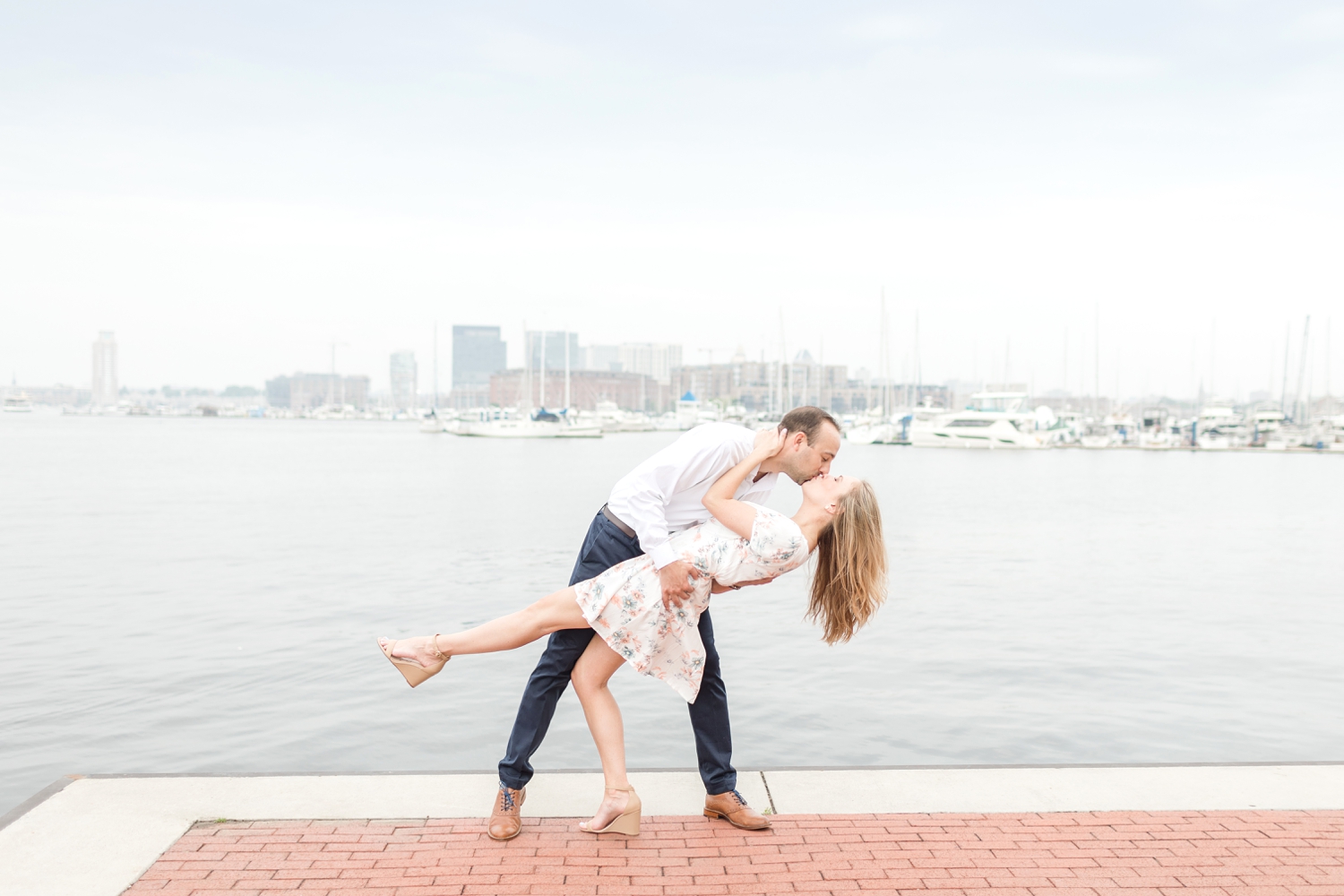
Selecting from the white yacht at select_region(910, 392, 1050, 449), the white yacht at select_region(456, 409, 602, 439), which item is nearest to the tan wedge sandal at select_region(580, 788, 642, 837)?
the white yacht at select_region(910, 392, 1050, 449)

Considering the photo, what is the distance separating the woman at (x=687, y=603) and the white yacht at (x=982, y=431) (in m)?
86.2

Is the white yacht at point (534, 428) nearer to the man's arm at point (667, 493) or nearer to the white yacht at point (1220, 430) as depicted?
Answer: the white yacht at point (1220, 430)

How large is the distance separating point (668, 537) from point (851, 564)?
0.79 m

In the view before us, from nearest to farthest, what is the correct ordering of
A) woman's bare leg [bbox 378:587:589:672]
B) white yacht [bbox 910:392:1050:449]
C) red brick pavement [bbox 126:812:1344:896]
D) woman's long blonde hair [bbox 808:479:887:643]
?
red brick pavement [bbox 126:812:1344:896]
woman's bare leg [bbox 378:587:589:672]
woman's long blonde hair [bbox 808:479:887:643]
white yacht [bbox 910:392:1050:449]

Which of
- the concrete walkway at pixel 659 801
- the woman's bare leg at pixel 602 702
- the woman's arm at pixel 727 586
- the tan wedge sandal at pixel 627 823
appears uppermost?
the woman's arm at pixel 727 586

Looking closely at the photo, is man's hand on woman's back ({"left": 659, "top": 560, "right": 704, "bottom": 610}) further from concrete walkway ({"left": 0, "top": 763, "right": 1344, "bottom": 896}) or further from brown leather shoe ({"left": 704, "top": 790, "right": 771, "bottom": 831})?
concrete walkway ({"left": 0, "top": 763, "right": 1344, "bottom": 896})

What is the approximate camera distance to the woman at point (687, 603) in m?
4.11

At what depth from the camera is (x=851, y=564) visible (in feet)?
14.1

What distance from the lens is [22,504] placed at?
27.1m

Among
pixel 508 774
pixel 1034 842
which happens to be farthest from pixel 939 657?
pixel 508 774

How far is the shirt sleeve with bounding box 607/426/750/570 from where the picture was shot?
13.5 ft

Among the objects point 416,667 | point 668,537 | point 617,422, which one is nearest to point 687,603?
point 668,537

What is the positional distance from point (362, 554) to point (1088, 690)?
12.5 meters

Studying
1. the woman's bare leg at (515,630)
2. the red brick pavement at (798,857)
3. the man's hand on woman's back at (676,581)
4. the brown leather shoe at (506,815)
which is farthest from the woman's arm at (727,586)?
the brown leather shoe at (506,815)
